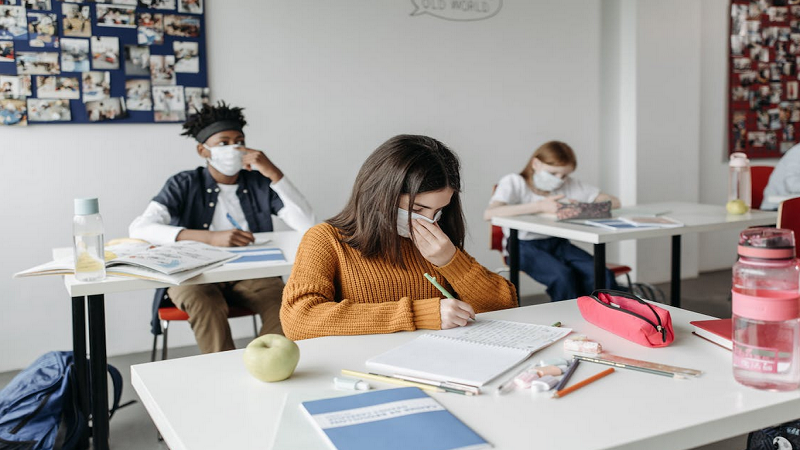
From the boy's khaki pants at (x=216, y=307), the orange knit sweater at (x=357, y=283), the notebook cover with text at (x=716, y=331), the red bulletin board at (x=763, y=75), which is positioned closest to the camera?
the notebook cover with text at (x=716, y=331)

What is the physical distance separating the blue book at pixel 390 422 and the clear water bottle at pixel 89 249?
3.98ft

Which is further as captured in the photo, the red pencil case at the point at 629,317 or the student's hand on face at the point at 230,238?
the student's hand on face at the point at 230,238

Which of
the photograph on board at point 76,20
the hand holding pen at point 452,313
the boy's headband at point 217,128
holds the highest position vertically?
the photograph on board at point 76,20

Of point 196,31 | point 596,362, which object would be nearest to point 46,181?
point 196,31

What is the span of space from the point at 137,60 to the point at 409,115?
1.50 meters

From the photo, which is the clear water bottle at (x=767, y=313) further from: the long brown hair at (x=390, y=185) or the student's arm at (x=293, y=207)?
the student's arm at (x=293, y=207)

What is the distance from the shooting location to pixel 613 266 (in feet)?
10.9

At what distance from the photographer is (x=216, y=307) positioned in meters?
2.54

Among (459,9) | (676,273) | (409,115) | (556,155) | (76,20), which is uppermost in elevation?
(459,9)

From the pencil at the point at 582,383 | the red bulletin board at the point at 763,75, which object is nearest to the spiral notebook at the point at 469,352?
the pencil at the point at 582,383

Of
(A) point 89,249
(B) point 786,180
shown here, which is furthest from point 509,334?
(B) point 786,180

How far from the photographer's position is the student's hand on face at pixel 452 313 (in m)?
1.34

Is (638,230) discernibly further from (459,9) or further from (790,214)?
(459,9)

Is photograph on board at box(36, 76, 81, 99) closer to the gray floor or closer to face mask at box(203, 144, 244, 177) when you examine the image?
face mask at box(203, 144, 244, 177)
